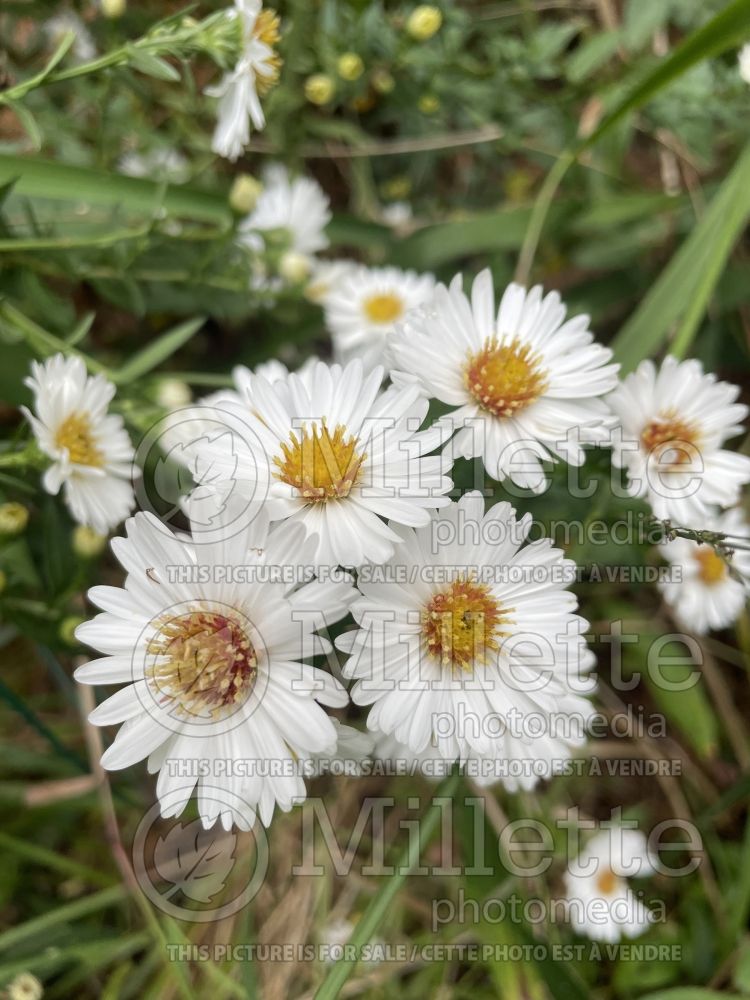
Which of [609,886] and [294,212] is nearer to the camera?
[609,886]

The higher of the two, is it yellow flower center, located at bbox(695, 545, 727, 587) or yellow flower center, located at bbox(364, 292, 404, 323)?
yellow flower center, located at bbox(364, 292, 404, 323)

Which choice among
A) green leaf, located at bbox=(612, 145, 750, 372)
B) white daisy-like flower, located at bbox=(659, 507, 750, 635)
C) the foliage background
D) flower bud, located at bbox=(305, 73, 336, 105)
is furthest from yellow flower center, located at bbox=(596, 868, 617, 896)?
flower bud, located at bbox=(305, 73, 336, 105)

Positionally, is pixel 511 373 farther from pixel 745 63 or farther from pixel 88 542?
pixel 745 63

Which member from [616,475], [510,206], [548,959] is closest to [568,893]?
[548,959]

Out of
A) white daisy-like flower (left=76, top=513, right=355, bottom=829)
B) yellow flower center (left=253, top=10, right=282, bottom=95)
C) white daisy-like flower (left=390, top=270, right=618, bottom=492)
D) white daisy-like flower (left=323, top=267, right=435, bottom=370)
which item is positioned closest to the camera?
white daisy-like flower (left=76, top=513, right=355, bottom=829)

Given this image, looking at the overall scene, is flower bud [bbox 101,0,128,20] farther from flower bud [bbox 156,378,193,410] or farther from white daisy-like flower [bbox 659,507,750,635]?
white daisy-like flower [bbox 659,507,750,635]

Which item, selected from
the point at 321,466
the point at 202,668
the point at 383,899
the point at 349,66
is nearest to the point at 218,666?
the point at 202,668

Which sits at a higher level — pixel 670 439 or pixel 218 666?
pixel 670 439

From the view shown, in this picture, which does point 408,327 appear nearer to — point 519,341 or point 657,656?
point 519,341
